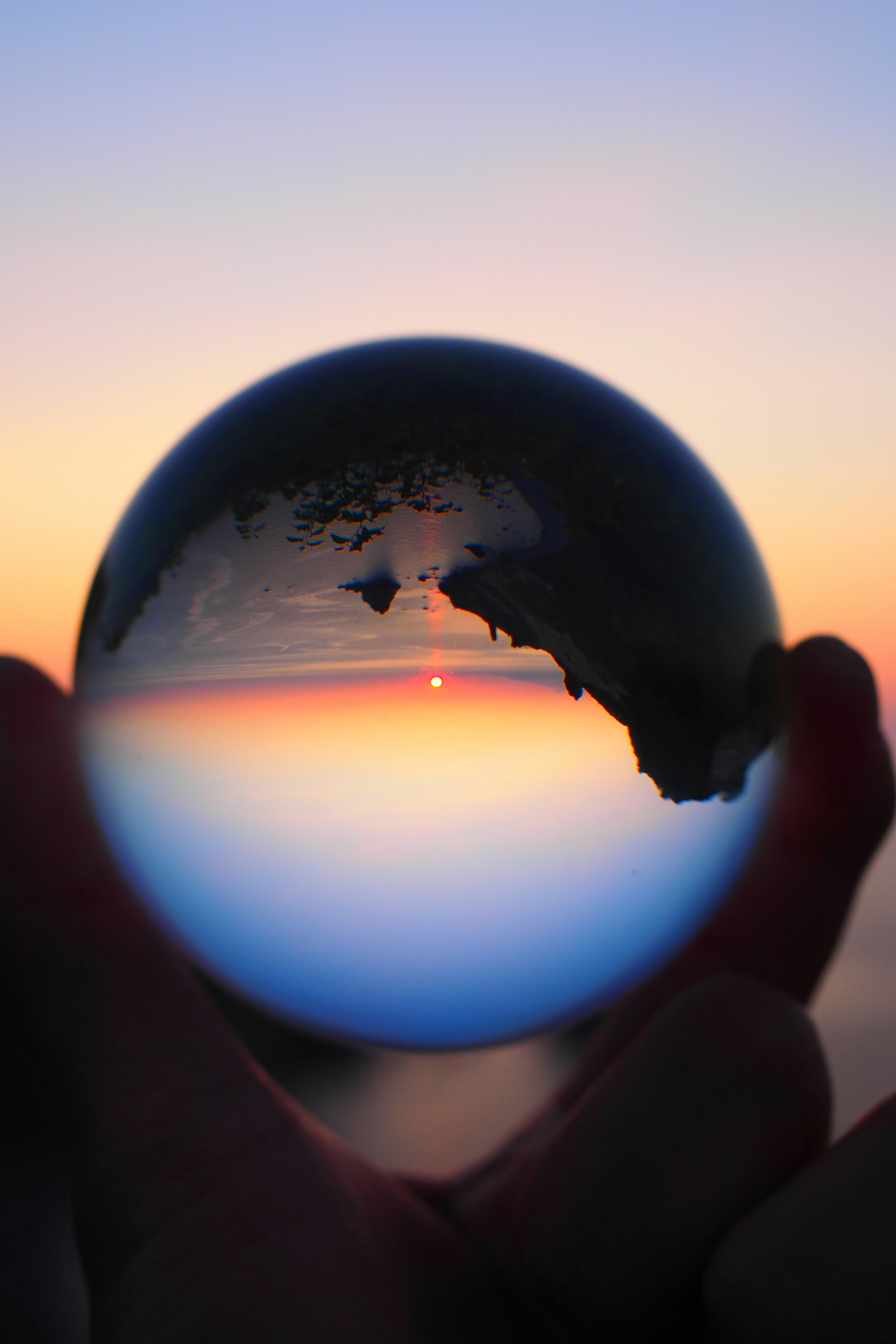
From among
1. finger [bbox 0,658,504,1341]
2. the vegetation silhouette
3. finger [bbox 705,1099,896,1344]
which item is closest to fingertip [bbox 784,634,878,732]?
the vegetation silhouette

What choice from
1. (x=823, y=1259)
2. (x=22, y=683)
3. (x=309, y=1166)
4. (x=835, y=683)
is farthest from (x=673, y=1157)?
(x=22, y=683)

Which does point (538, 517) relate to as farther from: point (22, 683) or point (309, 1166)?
point (309, 1166)

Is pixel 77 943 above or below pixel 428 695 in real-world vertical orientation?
below

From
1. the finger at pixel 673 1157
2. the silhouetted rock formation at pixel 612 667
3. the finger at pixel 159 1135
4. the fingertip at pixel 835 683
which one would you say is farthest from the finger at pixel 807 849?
the finger at pixel 159 1135

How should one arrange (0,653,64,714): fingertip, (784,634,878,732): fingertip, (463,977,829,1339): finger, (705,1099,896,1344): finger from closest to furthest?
(705,1099,896,1344): finger
(463,977,829,1339): finger
(0,653,64,714): fingertip
(784,634,878,732): fingertip

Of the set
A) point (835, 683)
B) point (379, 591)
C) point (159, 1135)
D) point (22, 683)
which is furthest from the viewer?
point (835, 683)

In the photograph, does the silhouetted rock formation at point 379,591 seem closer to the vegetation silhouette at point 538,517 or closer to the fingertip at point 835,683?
the vegetation silhouette at point 538,517

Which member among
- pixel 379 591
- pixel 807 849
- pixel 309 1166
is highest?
pixel 379 591

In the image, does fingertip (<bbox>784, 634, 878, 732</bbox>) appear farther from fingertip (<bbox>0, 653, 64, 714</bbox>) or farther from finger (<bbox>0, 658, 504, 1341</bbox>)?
fingertip (<bbox>0, 653, 64, 714</bbox>)
